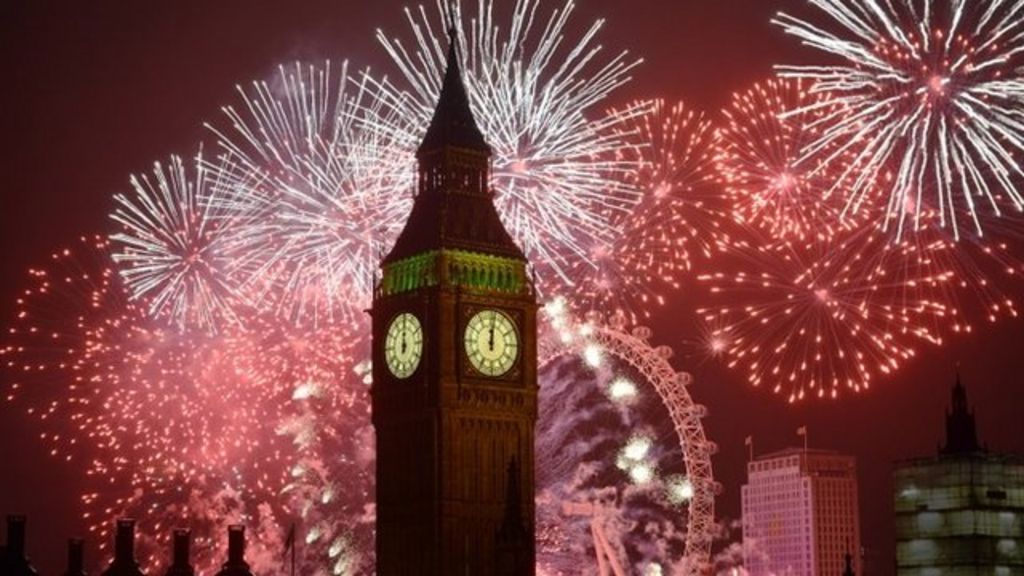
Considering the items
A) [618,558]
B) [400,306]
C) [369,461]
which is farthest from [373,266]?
[618,558]

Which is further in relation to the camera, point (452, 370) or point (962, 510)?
point (962, 510)

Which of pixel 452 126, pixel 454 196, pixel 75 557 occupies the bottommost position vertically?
pixel 75 557

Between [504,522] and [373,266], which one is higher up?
[373,266]

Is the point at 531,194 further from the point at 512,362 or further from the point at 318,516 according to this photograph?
the point at 318,516

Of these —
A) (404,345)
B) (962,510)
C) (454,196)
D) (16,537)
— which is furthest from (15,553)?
(962,510)

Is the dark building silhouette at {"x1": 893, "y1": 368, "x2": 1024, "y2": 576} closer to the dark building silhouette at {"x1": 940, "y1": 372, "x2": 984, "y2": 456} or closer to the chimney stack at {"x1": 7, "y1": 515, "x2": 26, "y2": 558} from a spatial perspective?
the dark building silhouette at {"x1": 940, "y1": 372, "x2": 984, "y2": 456}

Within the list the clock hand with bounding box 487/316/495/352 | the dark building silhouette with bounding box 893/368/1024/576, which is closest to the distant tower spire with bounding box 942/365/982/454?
the dark building silhouette with bounding box 893/368/1024/576

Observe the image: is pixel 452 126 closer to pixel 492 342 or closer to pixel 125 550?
pixel 492 342

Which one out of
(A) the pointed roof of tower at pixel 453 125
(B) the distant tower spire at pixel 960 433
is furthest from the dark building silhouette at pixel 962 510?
(A) the pointed roof of tower at pixel 453 125
